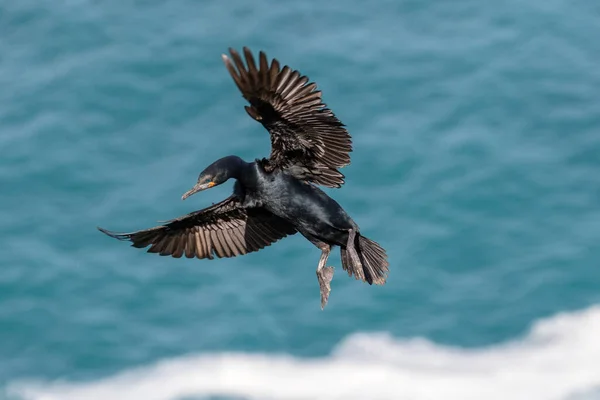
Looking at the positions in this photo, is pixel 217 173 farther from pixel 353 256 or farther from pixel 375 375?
pixel 375 375

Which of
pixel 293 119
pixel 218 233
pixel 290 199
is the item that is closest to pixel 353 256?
pixel 290 199

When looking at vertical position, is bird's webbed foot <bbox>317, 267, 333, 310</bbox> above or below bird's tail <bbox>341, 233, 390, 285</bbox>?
below

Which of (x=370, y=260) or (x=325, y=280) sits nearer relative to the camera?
(x=325, y=280)

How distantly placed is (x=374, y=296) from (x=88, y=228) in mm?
3292

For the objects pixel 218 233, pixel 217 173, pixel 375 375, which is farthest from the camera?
pixel 375 375

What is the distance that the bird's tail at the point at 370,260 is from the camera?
8.14m

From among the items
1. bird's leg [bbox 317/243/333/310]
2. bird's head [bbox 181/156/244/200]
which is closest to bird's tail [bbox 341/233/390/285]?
bird's leg [bbox 317/243/333/310]

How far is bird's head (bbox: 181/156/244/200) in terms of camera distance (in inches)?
298

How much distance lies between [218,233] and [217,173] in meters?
1.26

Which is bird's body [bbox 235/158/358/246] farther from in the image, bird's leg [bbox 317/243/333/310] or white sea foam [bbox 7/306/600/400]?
white sea foam [bbox 7/306/600/400]

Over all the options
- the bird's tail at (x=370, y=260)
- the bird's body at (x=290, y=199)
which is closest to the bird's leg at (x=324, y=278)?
the bird's tail at (x=370, y=260)

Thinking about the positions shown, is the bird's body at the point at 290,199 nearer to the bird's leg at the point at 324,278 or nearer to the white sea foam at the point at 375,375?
the bird's leg at the point at 324,278

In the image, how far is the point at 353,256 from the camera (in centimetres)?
801

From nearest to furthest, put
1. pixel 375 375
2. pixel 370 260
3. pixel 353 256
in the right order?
pixel 353 256, pixel 370 260, pixel 375 375
